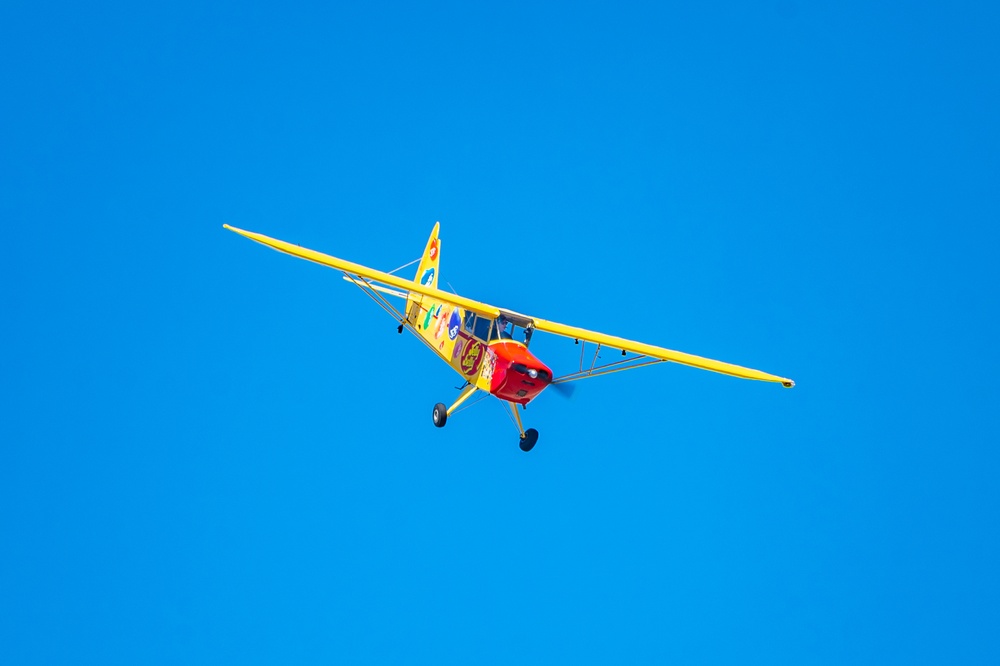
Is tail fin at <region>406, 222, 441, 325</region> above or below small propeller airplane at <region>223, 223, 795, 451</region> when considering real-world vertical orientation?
above

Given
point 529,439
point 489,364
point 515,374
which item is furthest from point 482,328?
point 529,439

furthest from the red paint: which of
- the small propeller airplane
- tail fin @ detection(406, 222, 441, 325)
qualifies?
tail fin @ detection(406, 222, 441, 325)

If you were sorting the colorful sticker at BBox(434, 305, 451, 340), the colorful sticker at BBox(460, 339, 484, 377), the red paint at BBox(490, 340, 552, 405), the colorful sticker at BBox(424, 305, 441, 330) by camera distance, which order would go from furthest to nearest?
the colorful sticker at BBox(424, 305, 441, 330), the colorful sticker at BBox(434, 305, 451, 340), the colorful sticker at BBox(460, 339, 484, 377), the red paint at BBox(490, 340, 552, 405)

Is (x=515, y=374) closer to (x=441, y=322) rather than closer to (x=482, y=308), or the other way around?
(x=482, y=308)

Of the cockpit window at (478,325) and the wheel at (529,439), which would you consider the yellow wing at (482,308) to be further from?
the wheel at (529,439)

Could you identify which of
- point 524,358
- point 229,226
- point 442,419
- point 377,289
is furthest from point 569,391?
point 229,226

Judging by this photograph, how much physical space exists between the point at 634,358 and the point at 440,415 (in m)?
5.52

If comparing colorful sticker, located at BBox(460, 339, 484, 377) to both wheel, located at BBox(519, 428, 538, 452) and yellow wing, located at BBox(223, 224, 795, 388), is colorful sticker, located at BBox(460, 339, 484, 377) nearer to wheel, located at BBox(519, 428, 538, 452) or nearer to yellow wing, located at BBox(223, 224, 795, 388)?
yellow wing, located at BBox(223, 224, 795, 388)

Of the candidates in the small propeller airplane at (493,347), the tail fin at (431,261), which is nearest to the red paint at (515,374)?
the small propeller airplane at (493,347)

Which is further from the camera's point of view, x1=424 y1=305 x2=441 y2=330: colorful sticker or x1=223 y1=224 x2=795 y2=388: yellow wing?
x1=424 y1=305 x2=441 y2=330: colorful sticker

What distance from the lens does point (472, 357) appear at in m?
34.7

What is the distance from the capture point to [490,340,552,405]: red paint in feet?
109

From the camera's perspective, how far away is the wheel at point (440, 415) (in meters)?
35.7

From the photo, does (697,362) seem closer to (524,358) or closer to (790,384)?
(790,384)
